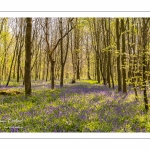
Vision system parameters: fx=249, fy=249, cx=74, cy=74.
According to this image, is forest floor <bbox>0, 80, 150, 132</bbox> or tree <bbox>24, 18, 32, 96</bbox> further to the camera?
tree <bbox>24, 18, 32, 96</bbox>

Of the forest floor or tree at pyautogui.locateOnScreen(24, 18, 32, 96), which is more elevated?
tree at pyautogui.locateOnScreen(24, 18, 32, 96)

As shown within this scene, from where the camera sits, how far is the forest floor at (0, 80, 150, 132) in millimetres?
7387

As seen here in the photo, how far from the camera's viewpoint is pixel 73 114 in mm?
8086

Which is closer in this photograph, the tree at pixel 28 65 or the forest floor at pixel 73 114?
the forest floor at pixel 73 114

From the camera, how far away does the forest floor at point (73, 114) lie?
739 cm

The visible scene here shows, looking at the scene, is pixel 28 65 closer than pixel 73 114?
No

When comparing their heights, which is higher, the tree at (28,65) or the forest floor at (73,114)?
the tree at (28,65)
